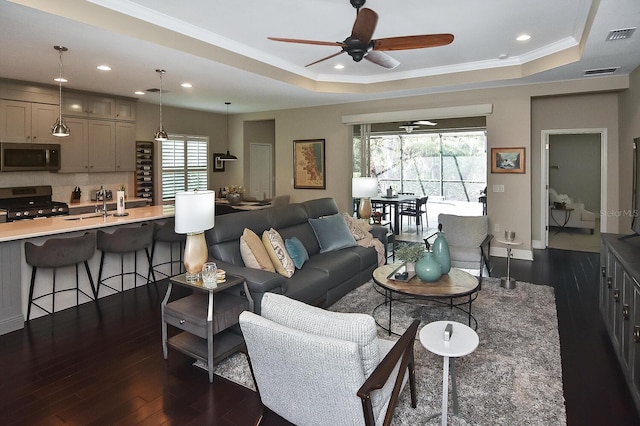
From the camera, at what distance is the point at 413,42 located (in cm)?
339

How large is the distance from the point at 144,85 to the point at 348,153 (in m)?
3.79

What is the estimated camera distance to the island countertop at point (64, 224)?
12.0 ft

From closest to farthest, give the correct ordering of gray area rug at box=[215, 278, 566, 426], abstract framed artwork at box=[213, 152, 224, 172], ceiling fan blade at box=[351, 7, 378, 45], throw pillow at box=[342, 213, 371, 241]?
1. gray area rug at box=[215, 278, 566, 426]
2. ceiling fan blade at box=[351, 7, 378, 45]
3. throw pillow at box=[342, 213, 371, 241]
4. abstract framed artwork at box=[213, 152, 224, 172]

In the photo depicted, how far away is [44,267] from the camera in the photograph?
3.75 metres

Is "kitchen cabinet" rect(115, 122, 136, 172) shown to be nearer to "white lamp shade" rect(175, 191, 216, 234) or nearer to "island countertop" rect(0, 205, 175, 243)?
"island countertop" rect(0, 205, 175, 243)

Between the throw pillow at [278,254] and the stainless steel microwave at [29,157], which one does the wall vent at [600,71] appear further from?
the stainless steel microwave at [29,157]

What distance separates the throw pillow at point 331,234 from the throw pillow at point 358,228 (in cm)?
17

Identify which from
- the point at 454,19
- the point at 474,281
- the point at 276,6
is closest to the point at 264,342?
the point at 474,281


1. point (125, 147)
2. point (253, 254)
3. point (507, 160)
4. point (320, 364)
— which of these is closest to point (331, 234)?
point (253, 254)

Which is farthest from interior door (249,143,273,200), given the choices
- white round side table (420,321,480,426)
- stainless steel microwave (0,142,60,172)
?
white round side table (420,321,480,426)

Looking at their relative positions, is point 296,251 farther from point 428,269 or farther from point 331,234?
point 428,269

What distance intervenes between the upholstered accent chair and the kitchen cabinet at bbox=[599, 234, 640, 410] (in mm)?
1638

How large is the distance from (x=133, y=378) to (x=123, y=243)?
1959 millimetres

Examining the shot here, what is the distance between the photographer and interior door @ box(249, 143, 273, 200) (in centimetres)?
991
